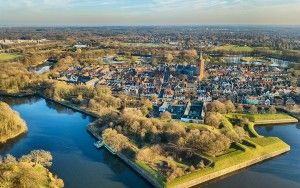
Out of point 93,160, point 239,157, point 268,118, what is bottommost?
point 93,160

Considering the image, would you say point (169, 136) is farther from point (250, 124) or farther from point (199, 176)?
point (250, 124)

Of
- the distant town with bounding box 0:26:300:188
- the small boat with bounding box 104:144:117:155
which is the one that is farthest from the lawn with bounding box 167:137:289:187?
the small boat with bounding box 104:144:117:155

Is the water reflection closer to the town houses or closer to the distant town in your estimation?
the distant town

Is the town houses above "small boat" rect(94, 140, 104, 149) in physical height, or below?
above

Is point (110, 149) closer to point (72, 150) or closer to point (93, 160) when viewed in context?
point (93, 160)

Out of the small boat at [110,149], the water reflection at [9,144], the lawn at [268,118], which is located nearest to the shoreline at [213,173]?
the small boat at [110,149]

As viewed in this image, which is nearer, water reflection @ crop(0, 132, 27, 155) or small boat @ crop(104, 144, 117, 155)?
small boat @ crop(104, 144, 117, 155)

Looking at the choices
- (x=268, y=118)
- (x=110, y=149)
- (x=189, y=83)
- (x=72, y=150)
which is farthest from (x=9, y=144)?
(x=189, y=83)

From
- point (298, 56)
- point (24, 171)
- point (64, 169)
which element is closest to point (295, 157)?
point (64, 169)

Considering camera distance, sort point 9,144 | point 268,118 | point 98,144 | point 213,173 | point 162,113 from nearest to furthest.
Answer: point 213,173
point 98,144
point 9,144
point 162,113
point 268,118
